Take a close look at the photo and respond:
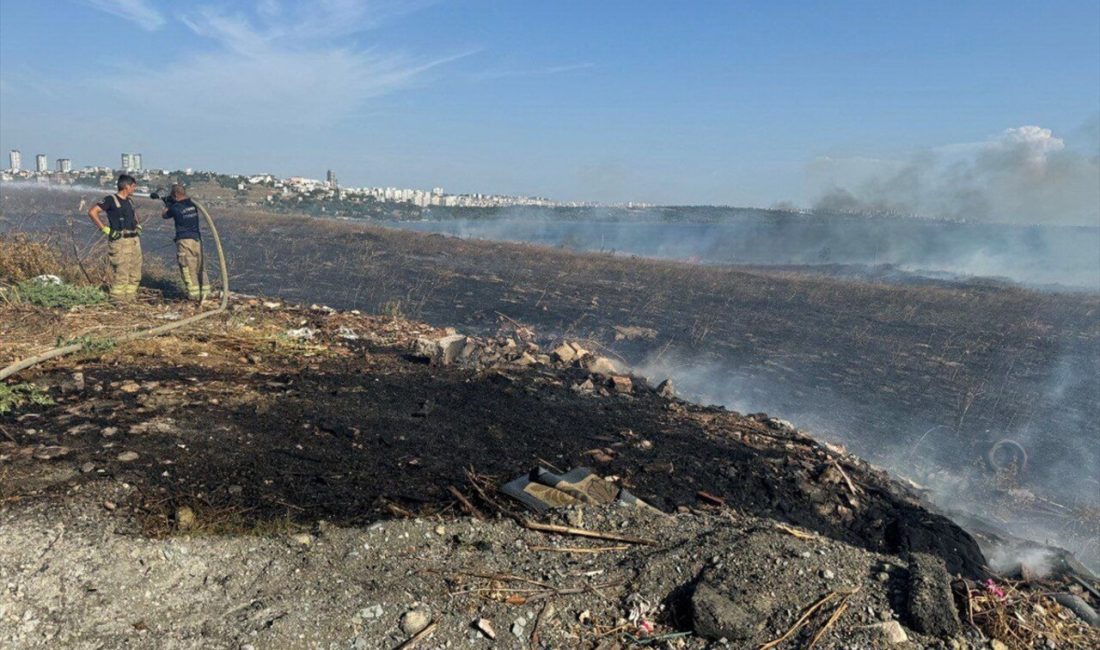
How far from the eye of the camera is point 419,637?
104 inches

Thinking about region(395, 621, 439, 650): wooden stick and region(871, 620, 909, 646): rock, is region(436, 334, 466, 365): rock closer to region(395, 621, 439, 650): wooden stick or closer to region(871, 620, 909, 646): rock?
region(395, 621, 439, 650): wooden stick

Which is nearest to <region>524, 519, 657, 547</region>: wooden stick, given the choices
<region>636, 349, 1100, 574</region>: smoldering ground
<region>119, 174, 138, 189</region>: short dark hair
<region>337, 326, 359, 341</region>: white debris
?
<region>636, 349, 1100, 574</region>: smoldering ground

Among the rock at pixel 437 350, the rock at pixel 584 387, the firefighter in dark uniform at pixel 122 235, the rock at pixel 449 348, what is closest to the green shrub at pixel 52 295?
the firefighter in dark uniform at pixel 122 235

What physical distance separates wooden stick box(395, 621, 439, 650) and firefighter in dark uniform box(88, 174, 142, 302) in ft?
22.8

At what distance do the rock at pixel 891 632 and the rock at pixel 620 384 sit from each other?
4226mm

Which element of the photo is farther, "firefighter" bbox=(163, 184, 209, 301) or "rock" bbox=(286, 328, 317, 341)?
"firefighter" bbox=(163, 184, 209, 301)

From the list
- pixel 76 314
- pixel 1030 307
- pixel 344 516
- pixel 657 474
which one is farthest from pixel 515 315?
pixel 1030 307

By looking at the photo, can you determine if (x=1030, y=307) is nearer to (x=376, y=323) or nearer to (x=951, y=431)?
(x=951, y=431)

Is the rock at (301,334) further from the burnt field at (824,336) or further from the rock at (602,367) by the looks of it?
the burnt field at (824,336)

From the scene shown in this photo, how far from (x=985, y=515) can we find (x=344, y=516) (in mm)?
5913

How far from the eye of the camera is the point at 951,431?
7953 millimetres

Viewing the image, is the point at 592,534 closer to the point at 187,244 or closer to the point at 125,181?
the point at 187,244

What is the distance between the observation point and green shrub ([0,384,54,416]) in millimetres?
4453

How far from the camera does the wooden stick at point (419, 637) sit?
2586 mm
